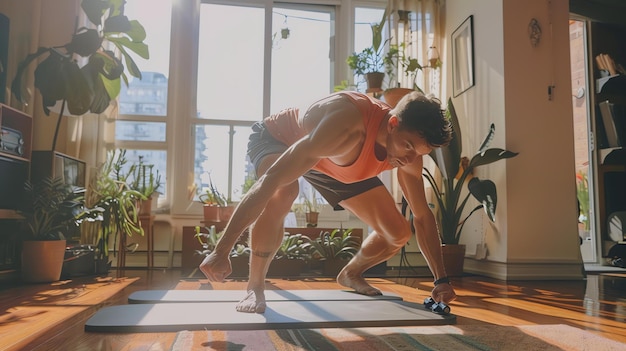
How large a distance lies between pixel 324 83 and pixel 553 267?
2346 mm

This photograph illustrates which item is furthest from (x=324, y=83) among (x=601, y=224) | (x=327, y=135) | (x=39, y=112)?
(x=327, y=135)

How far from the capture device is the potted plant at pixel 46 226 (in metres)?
2.74

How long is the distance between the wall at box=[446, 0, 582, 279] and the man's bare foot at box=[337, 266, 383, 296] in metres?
1.45

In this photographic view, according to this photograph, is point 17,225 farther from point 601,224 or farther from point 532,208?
point 601,224

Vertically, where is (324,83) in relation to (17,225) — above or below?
above

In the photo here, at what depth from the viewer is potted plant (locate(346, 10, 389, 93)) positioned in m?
3.90

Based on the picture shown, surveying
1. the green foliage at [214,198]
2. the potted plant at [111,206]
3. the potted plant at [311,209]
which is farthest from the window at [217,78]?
the potted plant at [311,209]

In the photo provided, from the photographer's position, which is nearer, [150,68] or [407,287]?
[407,287]

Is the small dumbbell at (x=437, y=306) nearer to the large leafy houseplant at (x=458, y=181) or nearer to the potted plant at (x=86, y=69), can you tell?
the large leafy houseplant at (x=458, y=181)

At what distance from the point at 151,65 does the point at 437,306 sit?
3296mm

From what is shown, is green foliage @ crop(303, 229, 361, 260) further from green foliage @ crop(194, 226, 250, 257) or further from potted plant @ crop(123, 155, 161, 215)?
potted plant @ crop(123, 155, 161, 215)

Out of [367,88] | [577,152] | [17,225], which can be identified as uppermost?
[367,88]

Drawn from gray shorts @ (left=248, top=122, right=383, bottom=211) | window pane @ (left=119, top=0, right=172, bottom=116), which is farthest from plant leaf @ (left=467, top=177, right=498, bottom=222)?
window pane @ (left=119, top=0, right=172, bottom=116)

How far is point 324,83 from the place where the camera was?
14.7 ft
